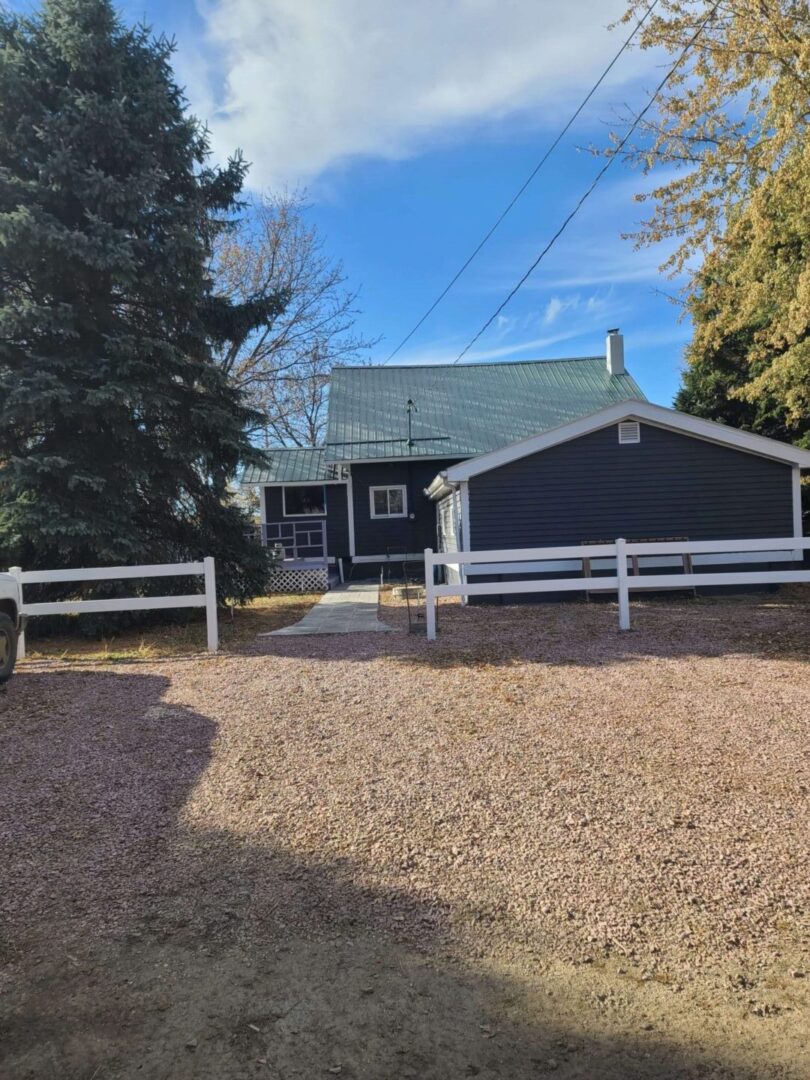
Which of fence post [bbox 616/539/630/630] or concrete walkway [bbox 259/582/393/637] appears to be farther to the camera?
concrete walkway [bbox 259/582/393/637]

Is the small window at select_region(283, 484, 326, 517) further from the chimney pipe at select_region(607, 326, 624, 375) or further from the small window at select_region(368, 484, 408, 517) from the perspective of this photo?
the chimney pipe at select_region(607, 326, 624, 375)

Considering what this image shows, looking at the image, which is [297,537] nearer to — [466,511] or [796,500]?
[466,511]

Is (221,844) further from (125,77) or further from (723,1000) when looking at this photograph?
(125,77)

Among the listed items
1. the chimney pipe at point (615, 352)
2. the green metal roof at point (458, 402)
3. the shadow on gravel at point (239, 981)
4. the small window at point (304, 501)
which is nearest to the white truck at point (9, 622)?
the shadow on gravel at point (239, 981)

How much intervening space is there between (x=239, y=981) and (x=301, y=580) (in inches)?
616

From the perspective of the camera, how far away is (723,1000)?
227 cm

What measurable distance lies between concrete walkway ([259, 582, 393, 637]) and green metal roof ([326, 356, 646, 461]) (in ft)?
15.6

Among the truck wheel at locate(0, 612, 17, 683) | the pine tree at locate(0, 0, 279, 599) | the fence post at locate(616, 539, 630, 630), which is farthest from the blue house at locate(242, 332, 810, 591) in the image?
the truck wheel at locate(0, 612, 17, 683)

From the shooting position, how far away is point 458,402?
21.6 meters

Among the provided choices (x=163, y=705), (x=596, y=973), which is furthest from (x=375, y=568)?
(x=596, y=973)

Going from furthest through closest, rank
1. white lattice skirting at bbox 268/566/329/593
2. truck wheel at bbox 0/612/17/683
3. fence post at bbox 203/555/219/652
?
white lattice skirting at bbox 268/566/329/593, fence post at bbox 203/555/219/652, truck wheel at bbox 0/612/17/683

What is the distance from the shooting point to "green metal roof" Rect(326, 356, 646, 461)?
1941 centimetres

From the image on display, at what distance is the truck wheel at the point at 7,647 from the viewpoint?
723 cm

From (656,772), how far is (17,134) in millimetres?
12479
